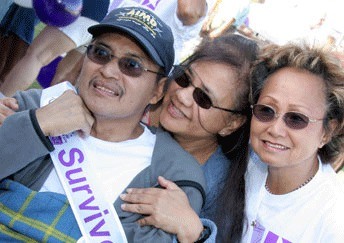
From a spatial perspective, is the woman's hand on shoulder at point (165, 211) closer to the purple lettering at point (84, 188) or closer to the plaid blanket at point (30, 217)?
the purple lettering at point (84, 188)

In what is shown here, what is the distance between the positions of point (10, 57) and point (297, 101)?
2962 millimetres

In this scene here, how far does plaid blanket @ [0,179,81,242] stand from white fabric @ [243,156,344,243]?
0.98 metres

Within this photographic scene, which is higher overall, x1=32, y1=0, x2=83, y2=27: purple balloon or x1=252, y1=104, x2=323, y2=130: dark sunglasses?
x1=252, y1=104, x2=323, y2=130: dark sunglasses

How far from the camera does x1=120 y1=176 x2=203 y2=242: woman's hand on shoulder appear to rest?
81.5 inches

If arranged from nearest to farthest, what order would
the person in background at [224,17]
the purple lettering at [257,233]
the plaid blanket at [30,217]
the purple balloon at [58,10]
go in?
the plaid blanket at [30,217] < the purple lettering at [257,233] < the purple balloon at [58,10] < the person in background at [224,17]

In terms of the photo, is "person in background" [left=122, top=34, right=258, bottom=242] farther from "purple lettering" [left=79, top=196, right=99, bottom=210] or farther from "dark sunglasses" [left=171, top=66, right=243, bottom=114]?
"purple lettering" [left=79, top=196, right=99, bottom=210]

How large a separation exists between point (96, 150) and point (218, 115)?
2.35 ft

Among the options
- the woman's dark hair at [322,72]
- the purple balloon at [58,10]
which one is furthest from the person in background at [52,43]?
the woman's dark hair at [322,72]

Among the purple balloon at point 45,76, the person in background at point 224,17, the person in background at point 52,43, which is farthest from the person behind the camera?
the purple balloon at point 45,76

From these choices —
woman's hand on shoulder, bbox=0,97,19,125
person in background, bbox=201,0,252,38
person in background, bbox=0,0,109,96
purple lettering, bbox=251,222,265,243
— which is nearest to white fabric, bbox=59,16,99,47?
person in background, bbox=0,0,109,96

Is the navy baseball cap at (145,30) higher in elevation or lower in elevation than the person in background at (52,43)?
higher

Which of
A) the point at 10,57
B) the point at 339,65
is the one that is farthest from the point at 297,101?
the point at 10,57

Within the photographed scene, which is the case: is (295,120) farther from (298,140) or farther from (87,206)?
(87,206)

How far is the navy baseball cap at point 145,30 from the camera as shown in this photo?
2.13 m
